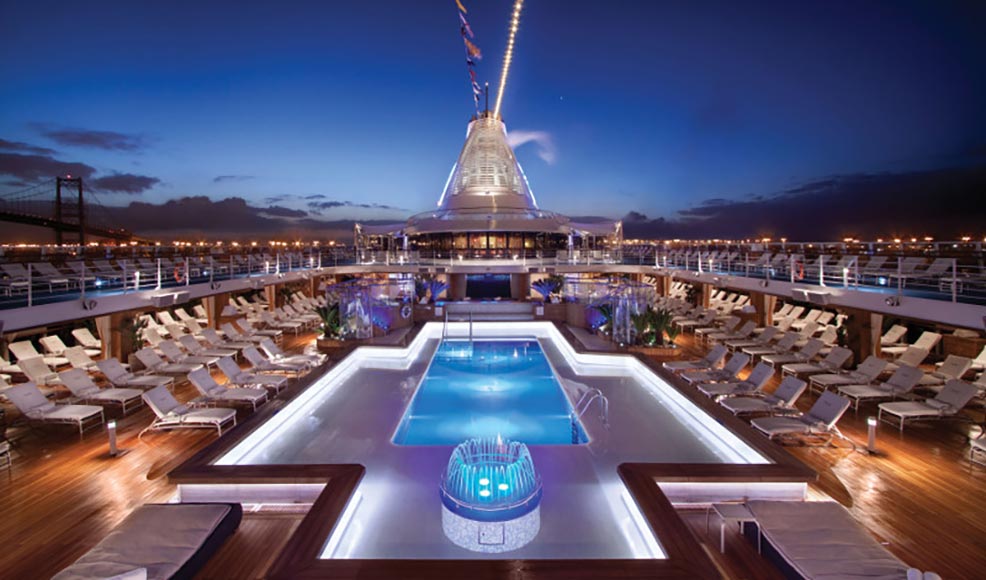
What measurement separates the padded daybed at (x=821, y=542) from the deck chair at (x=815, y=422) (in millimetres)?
1938

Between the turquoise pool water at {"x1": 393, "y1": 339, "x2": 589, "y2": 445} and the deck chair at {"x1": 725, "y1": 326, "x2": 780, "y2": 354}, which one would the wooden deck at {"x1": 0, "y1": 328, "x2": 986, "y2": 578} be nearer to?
the turquoise pool water at {"x1": 393, "y1": 339, "x2": 589, "y2": 445}

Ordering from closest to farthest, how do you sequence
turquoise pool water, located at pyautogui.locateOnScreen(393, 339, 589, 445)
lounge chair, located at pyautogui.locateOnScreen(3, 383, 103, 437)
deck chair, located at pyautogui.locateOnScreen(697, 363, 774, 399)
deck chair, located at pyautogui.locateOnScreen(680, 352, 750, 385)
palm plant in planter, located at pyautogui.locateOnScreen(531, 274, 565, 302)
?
lounge chair, located at pyautogui.locateOnScreen(3, 383, 103, 437) < turquoise pool water, located at pyautogui.locateOnScreen(393, 339, 589, 445) < deck chair, located at pyautogui.locateOnScreen(697, 363, 774, 399) < deck chair, located at pyautogui.locateOnScreen(680, 352, 750, 385) < palm plant in planter, located at pyautogui.locateOnScreen(531, 274, 565, 302)

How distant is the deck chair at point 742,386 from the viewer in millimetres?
6457

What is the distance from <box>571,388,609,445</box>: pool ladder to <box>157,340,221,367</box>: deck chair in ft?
19.9

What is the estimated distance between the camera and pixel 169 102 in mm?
38156

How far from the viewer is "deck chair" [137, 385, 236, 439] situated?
18.4ft

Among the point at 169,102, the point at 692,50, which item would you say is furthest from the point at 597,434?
the point at 169,102

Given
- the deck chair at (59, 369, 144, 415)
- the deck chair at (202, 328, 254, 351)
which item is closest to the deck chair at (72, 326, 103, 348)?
the deck chair at (202, 328, 254, 351)

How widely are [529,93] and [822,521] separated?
38410 mm

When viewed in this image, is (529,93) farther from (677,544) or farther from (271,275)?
(677,544)

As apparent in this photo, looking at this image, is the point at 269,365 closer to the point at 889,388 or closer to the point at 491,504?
the point at 491,504

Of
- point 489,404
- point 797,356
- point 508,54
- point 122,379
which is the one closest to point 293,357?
point 122,379

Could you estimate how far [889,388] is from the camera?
6.39m

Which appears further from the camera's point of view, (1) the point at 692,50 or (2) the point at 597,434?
(1) the point at 692,50
